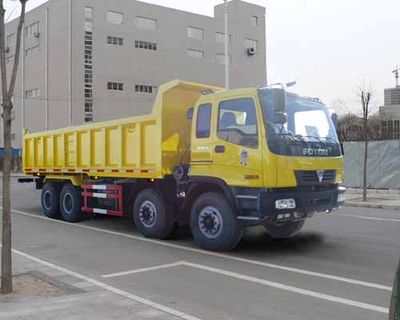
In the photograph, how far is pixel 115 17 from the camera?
6481 cm

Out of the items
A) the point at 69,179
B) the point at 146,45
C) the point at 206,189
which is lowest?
the point at 206,189

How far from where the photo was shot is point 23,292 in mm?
7020

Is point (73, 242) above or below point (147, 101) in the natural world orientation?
below

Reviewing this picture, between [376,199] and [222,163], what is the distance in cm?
1164

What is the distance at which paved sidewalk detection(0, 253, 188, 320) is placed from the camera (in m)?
5.92

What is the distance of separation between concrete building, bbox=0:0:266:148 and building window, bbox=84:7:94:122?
0.35 feet

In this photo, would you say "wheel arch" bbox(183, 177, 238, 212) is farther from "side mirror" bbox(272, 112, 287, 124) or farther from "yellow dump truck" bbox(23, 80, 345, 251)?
"side mirror" bbox(272, 112, 287, 124)

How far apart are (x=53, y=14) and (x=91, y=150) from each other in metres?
54.5

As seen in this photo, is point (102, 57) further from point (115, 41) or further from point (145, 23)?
point (145, 23)

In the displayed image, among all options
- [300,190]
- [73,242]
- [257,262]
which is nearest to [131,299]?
[257,262]

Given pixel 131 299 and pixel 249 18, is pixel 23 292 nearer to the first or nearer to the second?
pixel 131 299

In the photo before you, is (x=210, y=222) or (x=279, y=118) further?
(x=210, y=222)

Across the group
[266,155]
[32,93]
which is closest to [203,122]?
[266,155]

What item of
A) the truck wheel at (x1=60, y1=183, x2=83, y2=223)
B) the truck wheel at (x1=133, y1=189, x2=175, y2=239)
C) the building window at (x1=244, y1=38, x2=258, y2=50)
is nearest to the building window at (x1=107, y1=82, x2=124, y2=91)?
the building window at (x1=244, y1=38, x2=258, y2=50)
